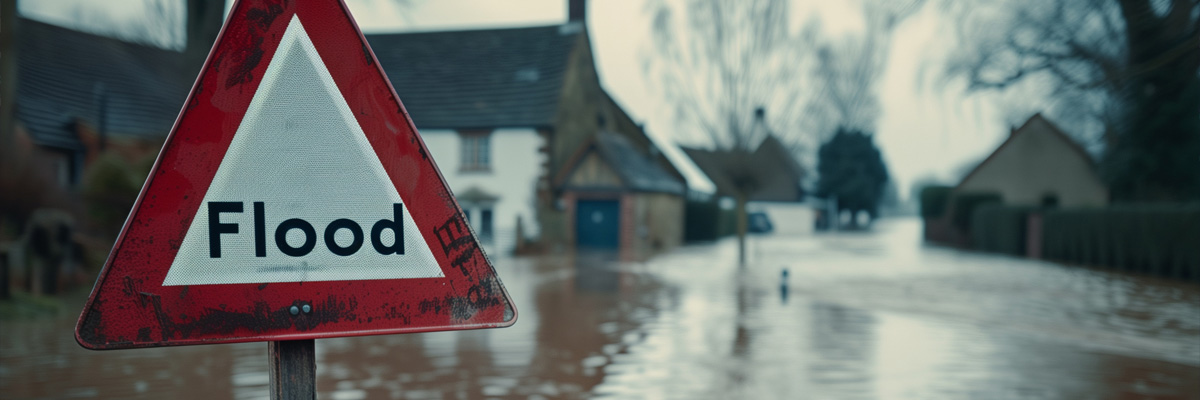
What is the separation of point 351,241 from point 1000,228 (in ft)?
102

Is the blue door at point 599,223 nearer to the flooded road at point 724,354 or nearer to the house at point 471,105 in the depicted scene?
the house at point 471,105

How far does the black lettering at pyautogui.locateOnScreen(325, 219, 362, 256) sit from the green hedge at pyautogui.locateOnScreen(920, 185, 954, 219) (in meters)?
40.2

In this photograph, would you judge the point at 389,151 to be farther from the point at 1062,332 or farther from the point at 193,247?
the point at 1062,332

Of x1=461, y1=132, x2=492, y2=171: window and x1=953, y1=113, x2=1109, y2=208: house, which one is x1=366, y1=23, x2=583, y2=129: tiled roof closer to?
x1=461, y1=132, x2=492, y2=171: window

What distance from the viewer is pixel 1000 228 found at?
2895 cm

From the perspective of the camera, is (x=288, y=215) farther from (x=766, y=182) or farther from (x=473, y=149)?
(x=473, y=149)

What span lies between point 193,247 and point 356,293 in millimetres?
359

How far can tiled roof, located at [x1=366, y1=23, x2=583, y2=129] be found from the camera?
26641 millimetres

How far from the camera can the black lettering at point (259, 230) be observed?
69.7 inches

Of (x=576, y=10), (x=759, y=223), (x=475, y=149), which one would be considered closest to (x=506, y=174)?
(x=475, y=149)

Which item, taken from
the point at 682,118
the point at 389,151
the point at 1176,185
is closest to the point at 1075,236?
the point at 1176,185

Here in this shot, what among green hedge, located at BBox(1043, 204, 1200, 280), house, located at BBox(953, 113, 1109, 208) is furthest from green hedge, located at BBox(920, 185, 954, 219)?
green hedge, located at BBox(1043, 204, 1200, 280)

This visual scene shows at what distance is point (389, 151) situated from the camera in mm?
1876

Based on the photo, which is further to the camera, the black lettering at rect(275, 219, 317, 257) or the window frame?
the window frame
